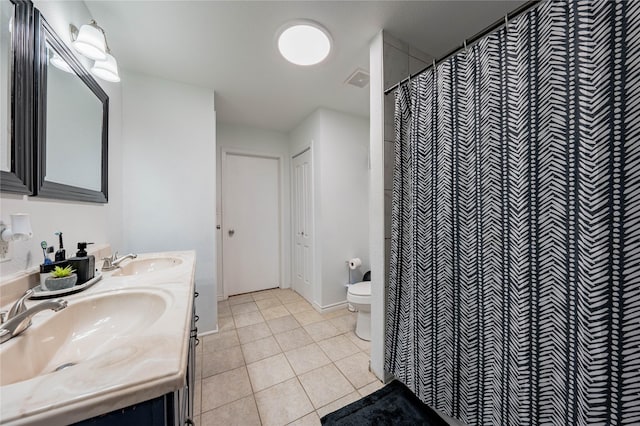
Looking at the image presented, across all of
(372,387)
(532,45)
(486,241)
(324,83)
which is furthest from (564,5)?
(372,387)

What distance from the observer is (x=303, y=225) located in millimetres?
2895

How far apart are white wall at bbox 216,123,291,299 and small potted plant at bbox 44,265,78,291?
6.53 ft

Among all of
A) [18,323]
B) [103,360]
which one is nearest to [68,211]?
[18,323]

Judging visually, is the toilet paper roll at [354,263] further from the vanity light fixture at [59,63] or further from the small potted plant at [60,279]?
the vanity light fixture at [59,63]

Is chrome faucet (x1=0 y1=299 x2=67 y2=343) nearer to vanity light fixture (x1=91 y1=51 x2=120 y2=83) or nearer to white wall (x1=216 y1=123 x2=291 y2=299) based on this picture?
vanity light fixture (x1=91 y1=51 x2=120 y2=83)

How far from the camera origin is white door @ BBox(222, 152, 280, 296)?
9.62 ft

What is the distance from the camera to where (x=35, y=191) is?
2.92 feet

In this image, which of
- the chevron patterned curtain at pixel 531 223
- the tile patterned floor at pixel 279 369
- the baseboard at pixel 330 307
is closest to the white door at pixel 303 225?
the baseboard at pixel 330 307

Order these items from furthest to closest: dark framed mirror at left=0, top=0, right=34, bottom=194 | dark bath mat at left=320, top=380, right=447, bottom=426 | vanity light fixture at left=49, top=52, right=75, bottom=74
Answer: dark bath mat at left=320, top=380, right=447, bottom=426
vanity light fixture at left=49, top=52, right=75, bottom=74
dark framed mirror at left=0, top=0, right=34, bottom=194

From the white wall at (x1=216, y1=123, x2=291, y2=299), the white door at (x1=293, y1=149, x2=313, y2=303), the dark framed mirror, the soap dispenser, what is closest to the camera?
the dark framed mirror

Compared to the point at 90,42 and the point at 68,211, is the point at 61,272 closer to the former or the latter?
the point at 68,211

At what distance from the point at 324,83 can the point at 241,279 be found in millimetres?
2533

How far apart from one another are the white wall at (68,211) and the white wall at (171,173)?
0.10m

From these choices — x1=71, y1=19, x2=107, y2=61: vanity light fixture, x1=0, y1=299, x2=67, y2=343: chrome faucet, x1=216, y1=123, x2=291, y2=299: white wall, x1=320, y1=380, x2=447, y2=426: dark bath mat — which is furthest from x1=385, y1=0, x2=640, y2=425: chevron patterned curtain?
x1=216, y1=123, x2=291, y2=299: white wall
